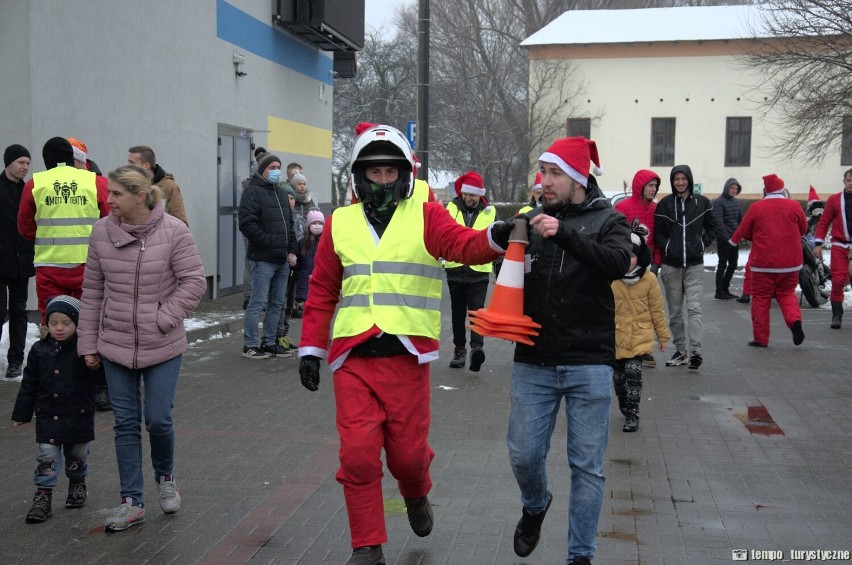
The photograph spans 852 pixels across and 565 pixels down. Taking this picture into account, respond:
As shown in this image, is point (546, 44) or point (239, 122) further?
point (546, 44)

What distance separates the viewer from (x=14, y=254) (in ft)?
30.0

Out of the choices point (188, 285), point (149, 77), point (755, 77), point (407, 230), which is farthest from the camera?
point (755, 77)

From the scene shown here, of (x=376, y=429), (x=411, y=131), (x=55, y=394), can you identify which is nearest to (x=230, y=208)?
(x=411, y=131)

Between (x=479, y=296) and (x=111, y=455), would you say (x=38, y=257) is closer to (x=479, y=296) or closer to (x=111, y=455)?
(x=111, y=455)

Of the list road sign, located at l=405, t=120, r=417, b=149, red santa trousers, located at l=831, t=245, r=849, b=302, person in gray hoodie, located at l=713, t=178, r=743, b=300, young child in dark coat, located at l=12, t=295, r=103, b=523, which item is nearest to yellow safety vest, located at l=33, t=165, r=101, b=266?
young child in dark coat, located at l=12, t=295, r=103, b=523

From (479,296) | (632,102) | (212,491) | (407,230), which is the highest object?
(632,102)

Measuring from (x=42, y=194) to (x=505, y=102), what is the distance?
46.2 metres

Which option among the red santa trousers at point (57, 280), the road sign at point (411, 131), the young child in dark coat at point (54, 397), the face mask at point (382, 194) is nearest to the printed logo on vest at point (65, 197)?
the red santa trousers at point (57, 280)

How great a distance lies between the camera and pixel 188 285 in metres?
5.46

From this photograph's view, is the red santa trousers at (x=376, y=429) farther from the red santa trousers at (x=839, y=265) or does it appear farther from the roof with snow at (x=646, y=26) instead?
the roof with snow at (x=646, y=26)

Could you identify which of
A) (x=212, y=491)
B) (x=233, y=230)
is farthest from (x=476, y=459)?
(x=233, y=230)

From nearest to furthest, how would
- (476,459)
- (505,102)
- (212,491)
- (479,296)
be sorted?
(212,491) < (476,459) < (479,296) < (505,102)

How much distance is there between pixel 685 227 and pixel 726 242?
28.6 feet

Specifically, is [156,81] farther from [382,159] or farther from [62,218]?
[382,159]
